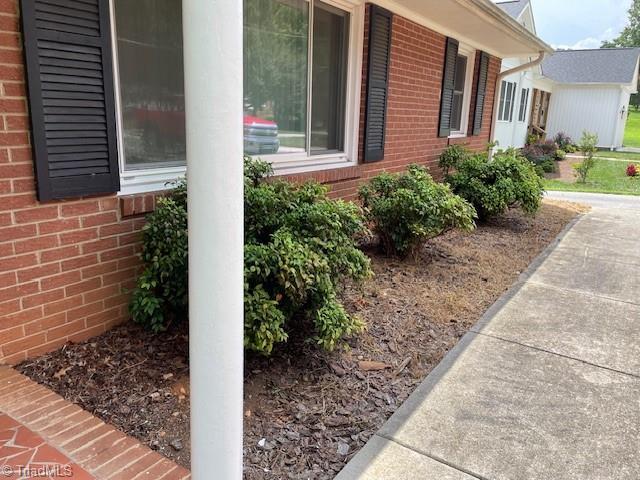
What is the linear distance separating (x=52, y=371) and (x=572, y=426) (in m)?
2.80

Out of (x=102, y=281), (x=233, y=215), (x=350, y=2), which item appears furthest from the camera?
(x=350, y=2)

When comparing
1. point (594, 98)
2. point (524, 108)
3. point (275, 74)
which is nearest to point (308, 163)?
point (275, 74)

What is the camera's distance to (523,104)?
18875 millimetres

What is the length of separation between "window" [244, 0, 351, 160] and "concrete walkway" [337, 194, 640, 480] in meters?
2.43

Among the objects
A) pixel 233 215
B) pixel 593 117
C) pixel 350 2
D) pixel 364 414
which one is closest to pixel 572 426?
pixel 364 414

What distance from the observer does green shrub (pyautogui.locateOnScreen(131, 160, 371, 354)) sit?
269 centimetres

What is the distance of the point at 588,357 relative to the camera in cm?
337

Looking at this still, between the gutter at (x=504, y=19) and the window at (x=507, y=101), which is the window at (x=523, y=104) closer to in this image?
the window at (x=507, y=101)

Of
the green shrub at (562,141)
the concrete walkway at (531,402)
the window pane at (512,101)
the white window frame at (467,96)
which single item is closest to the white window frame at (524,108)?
the window pane at (512,101)

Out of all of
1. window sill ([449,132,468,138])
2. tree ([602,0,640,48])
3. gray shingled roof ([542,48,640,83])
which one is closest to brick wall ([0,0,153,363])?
window sill ([449,132,468,138])

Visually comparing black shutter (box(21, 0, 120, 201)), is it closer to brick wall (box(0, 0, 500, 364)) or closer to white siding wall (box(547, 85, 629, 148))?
brick wall (box(0, 0, 500, 364))

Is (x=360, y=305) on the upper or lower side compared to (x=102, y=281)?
lower

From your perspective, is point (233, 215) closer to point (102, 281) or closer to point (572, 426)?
point (102, 281)

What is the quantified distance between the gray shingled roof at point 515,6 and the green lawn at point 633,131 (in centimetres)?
1748
